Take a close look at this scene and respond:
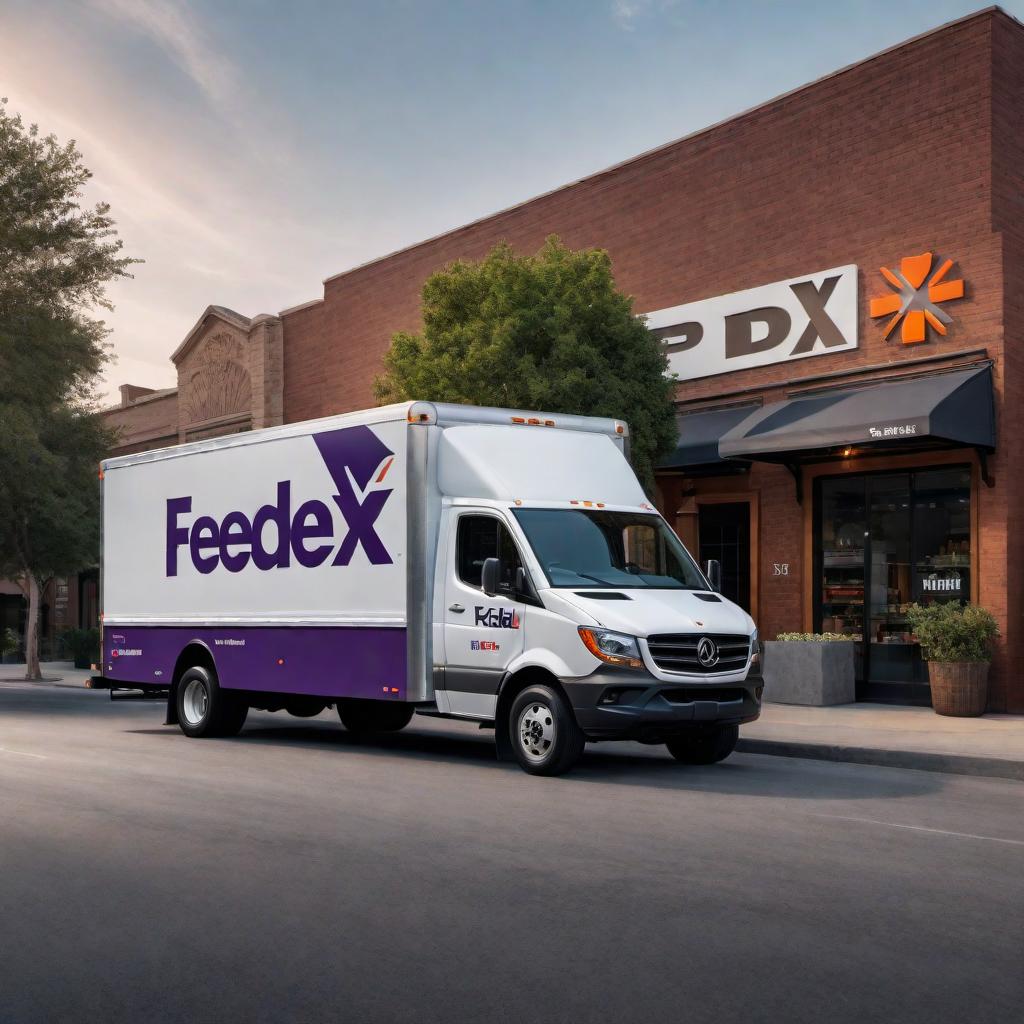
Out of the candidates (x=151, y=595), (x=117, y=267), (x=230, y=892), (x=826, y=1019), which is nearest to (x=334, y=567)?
(x=151, y=595)

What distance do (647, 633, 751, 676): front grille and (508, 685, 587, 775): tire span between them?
917mm

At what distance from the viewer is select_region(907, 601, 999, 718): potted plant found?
16.9 metres

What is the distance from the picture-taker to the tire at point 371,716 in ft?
46.9

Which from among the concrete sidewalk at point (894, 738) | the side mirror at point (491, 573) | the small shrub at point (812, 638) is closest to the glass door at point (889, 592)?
the small shrub at point (812, 638)

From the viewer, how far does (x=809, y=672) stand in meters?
18.5

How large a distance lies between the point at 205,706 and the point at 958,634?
9.59 meters

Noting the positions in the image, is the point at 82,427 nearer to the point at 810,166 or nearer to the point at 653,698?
the point at 810,166

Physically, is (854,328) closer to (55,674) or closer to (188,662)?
(188,662)

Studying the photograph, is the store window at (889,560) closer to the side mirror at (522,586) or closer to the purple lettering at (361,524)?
the side mirror at (522,586)

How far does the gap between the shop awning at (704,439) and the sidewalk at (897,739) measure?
4713 mm

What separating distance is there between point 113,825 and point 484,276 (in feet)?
40.9

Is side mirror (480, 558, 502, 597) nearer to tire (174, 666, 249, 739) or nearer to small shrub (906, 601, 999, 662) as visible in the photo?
tire (174, 666, 249, 739)

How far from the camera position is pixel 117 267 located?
26031mm

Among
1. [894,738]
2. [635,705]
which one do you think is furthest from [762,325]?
[635,705]
